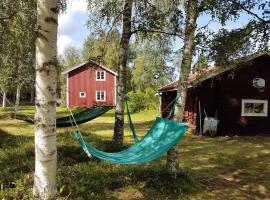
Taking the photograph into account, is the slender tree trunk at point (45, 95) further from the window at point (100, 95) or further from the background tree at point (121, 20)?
the window at point (100, 95)

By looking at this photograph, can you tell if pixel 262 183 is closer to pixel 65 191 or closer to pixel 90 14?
pixel 65 191

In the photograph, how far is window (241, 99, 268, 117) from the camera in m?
20.8

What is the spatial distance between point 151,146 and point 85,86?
37.2m

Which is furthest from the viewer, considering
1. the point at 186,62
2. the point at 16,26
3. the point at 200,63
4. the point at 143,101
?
the point at 143,101

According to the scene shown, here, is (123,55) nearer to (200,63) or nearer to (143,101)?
(200,63)

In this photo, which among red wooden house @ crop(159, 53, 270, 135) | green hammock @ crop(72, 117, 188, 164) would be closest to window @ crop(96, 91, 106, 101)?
red wooden house @ crop(159, 53, 270, 135)

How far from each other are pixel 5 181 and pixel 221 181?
5.11 meters

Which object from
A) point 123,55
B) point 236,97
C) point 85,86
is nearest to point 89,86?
point 85,86

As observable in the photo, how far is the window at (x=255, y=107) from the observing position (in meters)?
20.8

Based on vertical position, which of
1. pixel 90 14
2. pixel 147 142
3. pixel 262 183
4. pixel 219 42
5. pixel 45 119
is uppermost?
pixel 90 14

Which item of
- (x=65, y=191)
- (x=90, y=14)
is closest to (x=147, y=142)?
(x=65, y=191)

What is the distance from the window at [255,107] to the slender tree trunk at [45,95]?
1639 cm

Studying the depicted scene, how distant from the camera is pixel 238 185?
9.63 m

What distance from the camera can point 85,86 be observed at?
44.9 metres
